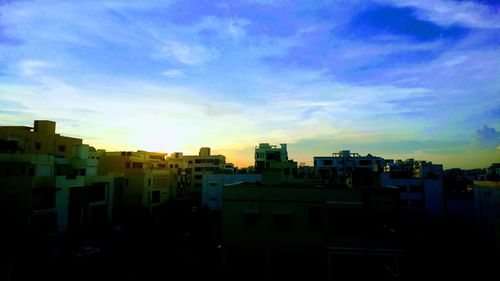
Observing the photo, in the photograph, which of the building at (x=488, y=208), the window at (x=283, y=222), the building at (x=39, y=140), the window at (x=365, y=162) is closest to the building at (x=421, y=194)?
the building at (x=488, y=208)

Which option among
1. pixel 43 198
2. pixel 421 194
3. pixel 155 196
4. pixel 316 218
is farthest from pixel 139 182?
pixel 421 194

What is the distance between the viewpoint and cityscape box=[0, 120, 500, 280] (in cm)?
2350

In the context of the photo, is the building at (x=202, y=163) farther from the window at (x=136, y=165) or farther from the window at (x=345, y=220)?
→ the window at (x=345, y=220)

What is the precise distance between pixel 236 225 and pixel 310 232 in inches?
223

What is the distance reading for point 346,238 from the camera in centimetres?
2333

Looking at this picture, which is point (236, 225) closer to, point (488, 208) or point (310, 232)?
point (310, 232)

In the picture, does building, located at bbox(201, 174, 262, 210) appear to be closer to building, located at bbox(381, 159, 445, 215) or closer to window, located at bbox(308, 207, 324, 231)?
building, located at bbox(381, 159, 445, 215)

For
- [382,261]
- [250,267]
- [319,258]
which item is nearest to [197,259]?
[250,267]

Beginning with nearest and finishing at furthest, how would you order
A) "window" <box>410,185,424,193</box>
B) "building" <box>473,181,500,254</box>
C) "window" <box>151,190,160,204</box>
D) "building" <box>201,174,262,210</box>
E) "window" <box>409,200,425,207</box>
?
"building" <box>473,181,500,254</box>, "window" <box>409,200,425,207</box>, "window" <box>410,185,424,193</box>, "window" <box>151,190,160,204</box>, "building" <box>201,174,262,210</box>

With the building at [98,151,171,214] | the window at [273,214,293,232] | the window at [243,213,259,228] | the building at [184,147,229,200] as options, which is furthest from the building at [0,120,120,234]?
the building at [184,147,229,200]

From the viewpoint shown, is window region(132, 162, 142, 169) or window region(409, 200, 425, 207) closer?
window region(409, 200, 425, 207)

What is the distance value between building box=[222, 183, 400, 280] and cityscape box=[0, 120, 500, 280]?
0.07m

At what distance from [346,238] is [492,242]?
1005 inches

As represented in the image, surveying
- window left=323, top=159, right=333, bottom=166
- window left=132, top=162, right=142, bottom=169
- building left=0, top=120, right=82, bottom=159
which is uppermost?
building left=0, top=120, right=82, bottom=159
